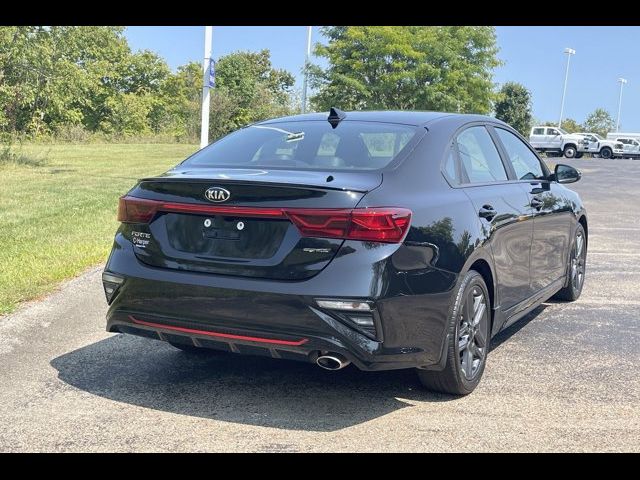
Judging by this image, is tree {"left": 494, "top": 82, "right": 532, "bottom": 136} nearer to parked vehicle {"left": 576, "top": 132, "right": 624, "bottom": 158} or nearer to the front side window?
parked vehicle {"left": 576, "top": 132, "right": 624, "bottom": 158}

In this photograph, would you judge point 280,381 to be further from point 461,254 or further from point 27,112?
point 27,112

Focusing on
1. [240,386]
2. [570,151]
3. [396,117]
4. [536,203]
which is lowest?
[240,386]

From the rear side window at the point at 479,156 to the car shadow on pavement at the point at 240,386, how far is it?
51.1 inches

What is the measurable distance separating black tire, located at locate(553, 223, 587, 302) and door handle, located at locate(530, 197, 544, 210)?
1150 mm

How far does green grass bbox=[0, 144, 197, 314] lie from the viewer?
6870 mm

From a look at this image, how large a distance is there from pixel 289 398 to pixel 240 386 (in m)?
0.35

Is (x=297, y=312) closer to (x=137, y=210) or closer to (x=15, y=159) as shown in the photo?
(x=137, y=210)

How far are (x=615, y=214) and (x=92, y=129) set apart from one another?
54.8 metres

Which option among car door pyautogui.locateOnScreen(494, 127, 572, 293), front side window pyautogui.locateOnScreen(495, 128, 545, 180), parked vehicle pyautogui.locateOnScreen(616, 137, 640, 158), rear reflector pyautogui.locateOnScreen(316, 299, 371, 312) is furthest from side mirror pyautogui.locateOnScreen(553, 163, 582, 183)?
parked vehicle pyautogui.locateOnScreen(616, 137, 640, 158)

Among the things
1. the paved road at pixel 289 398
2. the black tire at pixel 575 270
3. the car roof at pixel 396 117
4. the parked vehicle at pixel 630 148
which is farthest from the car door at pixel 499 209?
the parked vehicle at pixel 630 148

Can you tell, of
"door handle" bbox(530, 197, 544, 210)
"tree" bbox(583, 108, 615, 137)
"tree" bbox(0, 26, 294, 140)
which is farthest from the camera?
"tree" bbox(583, 108, 615, 137)

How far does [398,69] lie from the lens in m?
40.7

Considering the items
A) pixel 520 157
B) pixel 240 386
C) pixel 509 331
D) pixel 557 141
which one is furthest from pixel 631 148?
pixel 240 386

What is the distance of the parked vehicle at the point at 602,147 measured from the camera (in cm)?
4922
